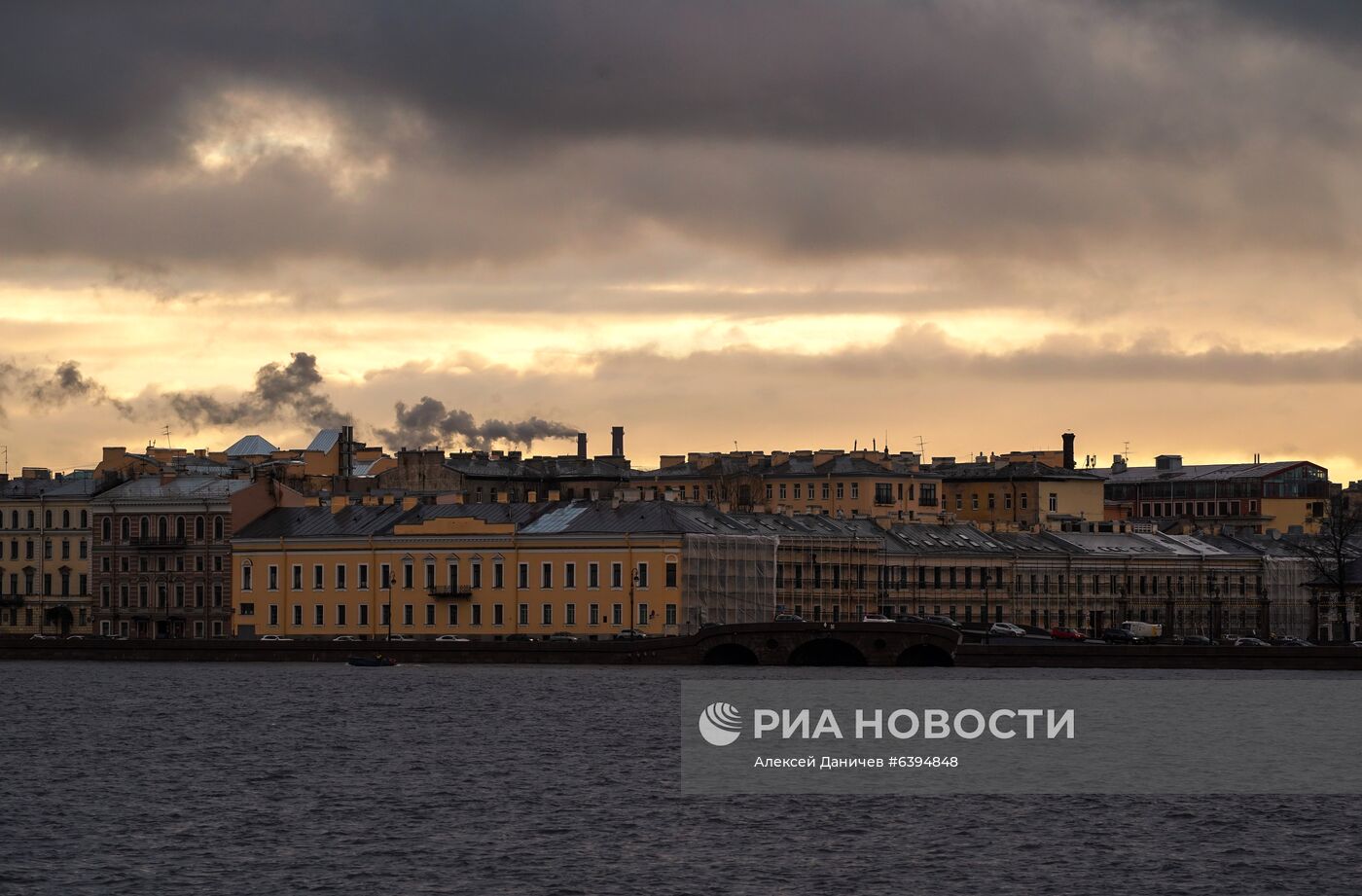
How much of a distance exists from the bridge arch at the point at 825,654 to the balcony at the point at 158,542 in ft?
93.8

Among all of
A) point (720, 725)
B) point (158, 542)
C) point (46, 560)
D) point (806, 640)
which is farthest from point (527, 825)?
point (46, 560)

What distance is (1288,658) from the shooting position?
100312mm

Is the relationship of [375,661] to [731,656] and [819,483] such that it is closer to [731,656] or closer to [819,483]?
[731,656]

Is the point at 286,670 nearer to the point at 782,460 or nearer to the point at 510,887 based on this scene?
the point at 782,460

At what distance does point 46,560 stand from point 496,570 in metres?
24.3

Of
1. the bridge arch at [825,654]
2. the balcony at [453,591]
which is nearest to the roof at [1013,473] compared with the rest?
the balcony at [453,591]

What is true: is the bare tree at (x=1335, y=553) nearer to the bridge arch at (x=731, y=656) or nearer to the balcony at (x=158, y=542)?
the bridge arch at (x=731, y=656)

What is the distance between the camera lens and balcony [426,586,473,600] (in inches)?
4161

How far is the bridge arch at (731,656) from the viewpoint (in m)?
96.9

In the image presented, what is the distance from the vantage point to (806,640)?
9619 cm

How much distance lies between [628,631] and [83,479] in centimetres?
3293

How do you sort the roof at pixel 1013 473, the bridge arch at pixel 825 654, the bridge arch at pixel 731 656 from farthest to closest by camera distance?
the roof at pixel 1013 473 < the bridge arch at pixel 825 654 < the bridge arch at pixel 731 656

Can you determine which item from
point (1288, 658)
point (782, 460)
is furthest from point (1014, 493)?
point (1288, 658)

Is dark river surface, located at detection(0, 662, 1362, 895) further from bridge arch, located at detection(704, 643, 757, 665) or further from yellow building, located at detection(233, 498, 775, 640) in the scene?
yellow building, located at detection(233, 498, 775, 640)
